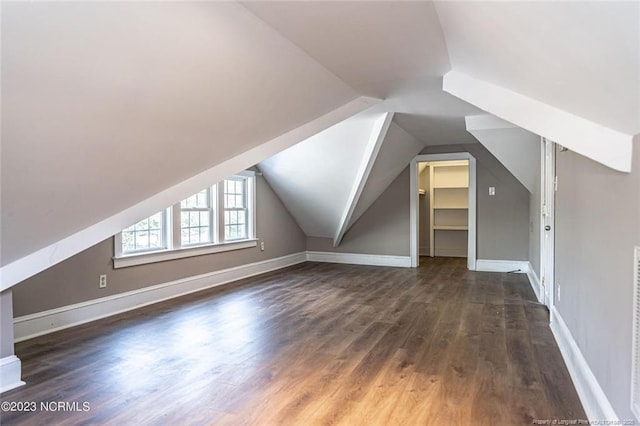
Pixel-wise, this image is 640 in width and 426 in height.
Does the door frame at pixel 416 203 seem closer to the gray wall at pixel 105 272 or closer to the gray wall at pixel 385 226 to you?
the gray wall at pixel 385 226

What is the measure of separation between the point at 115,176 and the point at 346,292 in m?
3.41

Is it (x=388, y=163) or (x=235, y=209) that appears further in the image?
(x=388, y=163)

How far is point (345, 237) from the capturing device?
292 inches

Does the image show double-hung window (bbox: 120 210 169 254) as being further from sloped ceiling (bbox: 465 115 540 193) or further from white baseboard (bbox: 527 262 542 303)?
white baseboard (bbox: 527 262 542 303)

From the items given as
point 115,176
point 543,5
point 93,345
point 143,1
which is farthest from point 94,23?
point 93,345

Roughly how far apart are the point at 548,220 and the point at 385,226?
3524mm

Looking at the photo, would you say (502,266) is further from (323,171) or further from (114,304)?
(114,304)

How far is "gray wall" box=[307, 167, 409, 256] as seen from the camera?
276 inches

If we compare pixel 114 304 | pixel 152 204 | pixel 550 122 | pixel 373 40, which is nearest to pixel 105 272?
pixel 114 304

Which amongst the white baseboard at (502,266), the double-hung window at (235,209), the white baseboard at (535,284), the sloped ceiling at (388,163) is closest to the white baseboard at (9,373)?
the double-hung window at (235,209)

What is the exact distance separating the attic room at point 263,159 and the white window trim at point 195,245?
0.04 meters

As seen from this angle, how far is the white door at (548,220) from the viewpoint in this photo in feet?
11.4

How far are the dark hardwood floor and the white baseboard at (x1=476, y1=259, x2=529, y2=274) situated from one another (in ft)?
6.15

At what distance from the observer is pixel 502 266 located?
6301mm
